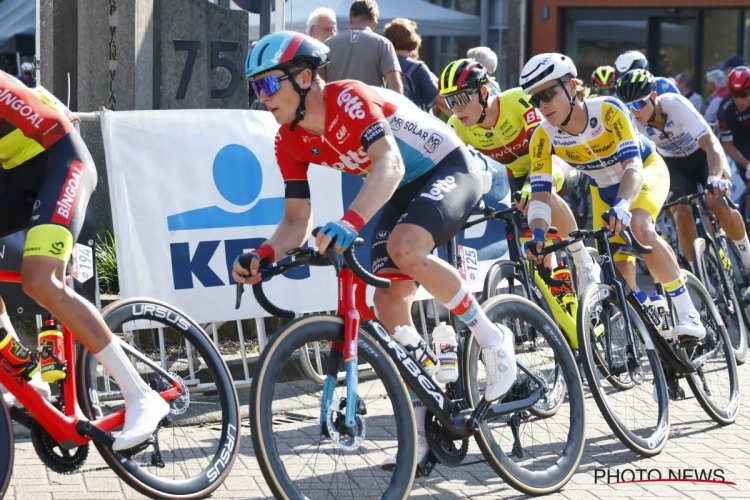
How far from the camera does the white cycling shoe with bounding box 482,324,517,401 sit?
499 centimetres

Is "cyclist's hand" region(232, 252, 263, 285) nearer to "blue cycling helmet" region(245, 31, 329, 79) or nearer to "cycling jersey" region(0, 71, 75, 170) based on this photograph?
"blue cycling helmet" region(245, 31, 329, 79)

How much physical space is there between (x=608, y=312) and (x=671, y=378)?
772mm

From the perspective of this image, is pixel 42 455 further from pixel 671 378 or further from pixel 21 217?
pixel 671 378

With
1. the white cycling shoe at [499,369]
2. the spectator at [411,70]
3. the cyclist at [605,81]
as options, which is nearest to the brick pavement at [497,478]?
the white cycling shoe at [499,369]

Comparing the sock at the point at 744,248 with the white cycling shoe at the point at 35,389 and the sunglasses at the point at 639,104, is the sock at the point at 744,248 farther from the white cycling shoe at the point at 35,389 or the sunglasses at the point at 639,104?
the white cycling shoe at the point at 35,389

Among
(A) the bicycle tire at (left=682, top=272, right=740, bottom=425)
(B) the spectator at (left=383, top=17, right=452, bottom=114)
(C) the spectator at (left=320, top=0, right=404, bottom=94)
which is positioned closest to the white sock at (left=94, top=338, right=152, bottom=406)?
(A) the bicycle tire at (left=682, top=272, right=740, bottom=425)

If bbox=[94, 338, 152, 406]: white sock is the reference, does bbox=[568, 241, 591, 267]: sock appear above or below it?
above

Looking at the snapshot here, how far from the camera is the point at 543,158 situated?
6805mm

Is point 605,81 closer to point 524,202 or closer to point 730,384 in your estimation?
point 524,202

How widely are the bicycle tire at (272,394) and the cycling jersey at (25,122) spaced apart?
4.18 ft

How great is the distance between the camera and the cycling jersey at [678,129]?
27.8ft

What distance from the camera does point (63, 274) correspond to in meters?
4.56

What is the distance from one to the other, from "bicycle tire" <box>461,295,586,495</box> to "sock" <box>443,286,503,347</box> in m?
0.05

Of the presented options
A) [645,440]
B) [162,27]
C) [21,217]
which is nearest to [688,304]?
[645,440]
